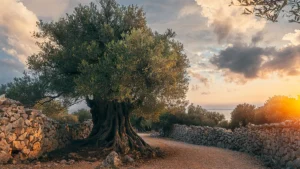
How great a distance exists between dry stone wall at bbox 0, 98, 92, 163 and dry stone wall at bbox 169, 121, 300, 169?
12.7 metres

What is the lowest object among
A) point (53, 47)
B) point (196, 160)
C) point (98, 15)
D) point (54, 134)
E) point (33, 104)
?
point (196, 160)

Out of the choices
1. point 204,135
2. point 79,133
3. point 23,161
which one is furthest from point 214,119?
point 23,161

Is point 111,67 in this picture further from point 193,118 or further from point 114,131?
point 193,118

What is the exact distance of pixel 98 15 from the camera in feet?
65.7

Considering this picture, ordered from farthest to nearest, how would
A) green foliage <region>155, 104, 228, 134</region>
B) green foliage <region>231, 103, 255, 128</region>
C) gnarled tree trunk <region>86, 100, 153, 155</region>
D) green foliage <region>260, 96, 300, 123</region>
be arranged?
green foliage <region>155, 104, 228, 134</region> < green foliage <region>231, 103, 255, 128</region> < green foliage <region>260, 96, 300, 123</region> < gnarled tree trunk <region>86, 100, 153, 155</region>

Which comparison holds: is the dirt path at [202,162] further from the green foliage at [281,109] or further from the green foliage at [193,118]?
the green foliage at [193,118]

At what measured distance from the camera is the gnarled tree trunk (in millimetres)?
18180

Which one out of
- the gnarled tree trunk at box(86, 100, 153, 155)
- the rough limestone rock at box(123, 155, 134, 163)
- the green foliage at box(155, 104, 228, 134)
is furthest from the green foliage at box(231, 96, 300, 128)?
the rough limestone rock at box(123, 155, 134, 163)

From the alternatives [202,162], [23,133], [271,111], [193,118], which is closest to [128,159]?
[202,162]

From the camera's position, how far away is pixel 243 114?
28.9m

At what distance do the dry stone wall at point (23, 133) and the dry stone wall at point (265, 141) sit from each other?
12.7 metres

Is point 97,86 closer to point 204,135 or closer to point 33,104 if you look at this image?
point 33,104

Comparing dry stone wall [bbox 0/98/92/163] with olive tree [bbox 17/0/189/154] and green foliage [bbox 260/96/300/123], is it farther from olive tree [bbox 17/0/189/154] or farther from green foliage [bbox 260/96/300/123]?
green foliage [bbox 260/96/300/123]

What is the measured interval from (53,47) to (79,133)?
22.8ft
